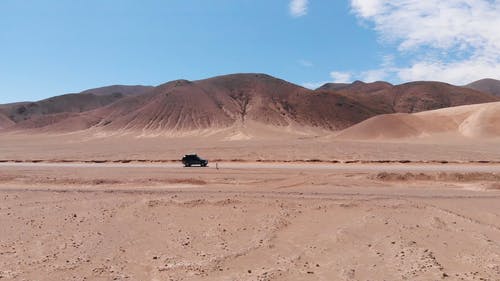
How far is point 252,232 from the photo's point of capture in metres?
14.0

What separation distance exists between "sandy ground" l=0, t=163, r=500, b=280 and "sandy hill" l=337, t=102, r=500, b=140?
Result: 6554 cm

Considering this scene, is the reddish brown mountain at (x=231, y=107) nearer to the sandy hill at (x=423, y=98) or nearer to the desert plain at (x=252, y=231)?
the sandy hill at (x=423, y=98)

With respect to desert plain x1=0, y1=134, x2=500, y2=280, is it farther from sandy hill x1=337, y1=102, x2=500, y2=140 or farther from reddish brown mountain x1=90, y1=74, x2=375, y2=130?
reddish brown mountain x1=90, y1=74, x2=375, y2=130

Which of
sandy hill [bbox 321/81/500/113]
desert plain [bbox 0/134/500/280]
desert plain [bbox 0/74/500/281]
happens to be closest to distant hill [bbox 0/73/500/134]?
sandy hill [bbox 321/81/500/113]

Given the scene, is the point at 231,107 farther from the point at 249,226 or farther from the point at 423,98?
the point at 249,226

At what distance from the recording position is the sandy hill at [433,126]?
8731 cm

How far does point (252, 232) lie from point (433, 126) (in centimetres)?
8840

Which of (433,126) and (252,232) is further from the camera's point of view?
(433,126)

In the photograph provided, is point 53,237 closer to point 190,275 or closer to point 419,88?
point 190,275

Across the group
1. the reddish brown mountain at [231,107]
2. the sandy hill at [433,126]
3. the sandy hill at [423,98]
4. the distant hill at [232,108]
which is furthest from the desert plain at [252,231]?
the sandy hill at [423,98]

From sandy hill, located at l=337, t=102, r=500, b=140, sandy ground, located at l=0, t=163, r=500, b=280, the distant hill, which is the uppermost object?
the distant hill

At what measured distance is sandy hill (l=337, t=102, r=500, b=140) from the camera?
286 feet

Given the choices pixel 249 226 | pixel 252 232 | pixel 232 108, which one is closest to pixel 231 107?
pixel 232 108

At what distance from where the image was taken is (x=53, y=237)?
1352 cm
